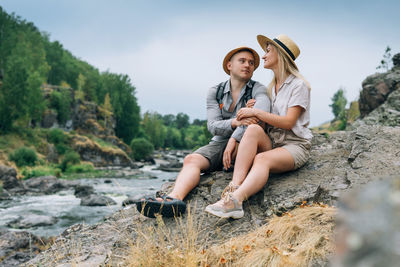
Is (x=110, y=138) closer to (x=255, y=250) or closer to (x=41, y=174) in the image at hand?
(x=41, y=174)

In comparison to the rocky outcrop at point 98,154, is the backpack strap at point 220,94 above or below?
above

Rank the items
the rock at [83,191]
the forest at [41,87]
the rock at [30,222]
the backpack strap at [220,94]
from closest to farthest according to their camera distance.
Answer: the backpack strap at [220,94], the rock at [30,222], the rock at [83,191], the forest at [41,87]

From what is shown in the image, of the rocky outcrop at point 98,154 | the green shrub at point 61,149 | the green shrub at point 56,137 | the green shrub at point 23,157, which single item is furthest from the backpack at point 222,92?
the green shrub at point 56,137

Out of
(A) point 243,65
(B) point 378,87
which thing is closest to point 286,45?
(A) point 243,65

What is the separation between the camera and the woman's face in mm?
4000

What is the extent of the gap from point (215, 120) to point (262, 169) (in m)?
1.18

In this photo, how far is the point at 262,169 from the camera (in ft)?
11.6

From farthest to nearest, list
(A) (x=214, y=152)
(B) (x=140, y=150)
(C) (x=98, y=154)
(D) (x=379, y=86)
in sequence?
1. (B) (x=140, y=150)
2. (C) (x=98, y=154)
3. (D) (x=379, y=86)
4. (A) (x=214, y=152)

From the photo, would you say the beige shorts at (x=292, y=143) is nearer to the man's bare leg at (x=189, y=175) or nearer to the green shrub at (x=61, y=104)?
the man's bare leg at (x=189, y=175)

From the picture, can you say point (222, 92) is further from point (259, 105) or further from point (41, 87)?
point (41, 87)

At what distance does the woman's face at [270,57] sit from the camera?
400 cm

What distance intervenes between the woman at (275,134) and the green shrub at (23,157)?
85.8ft

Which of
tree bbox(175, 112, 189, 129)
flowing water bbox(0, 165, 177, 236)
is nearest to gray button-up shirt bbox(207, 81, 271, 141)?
flowing water bbox(0, 165, 177, 236)

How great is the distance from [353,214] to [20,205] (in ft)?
54.5
